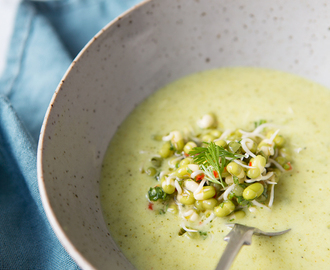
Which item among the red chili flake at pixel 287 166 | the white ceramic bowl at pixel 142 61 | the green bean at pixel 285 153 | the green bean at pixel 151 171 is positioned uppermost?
the white ceramic bowl at pixel 142 61

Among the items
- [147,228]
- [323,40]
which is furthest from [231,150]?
[323,40]

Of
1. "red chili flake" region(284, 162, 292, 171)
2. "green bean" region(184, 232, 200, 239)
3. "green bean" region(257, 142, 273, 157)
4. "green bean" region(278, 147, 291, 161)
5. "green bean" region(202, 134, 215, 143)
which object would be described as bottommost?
"red chili flake" region(284, 162, 292, 171)

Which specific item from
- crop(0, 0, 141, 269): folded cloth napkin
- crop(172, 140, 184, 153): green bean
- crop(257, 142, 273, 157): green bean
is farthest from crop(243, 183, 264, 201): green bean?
crop(0, 0, 141, 269): folded cloth napkin

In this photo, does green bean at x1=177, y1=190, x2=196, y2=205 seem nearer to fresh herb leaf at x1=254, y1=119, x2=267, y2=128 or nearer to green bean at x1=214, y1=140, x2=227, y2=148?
green bean at x1=214, y1=140, x2=227, y2=148

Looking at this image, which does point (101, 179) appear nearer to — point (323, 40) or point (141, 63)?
point (141, 63)

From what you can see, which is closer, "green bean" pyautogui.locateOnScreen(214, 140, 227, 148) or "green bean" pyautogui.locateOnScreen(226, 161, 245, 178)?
"green bean" pyautogui.locateOnScreen(226, 161, 245, 178)

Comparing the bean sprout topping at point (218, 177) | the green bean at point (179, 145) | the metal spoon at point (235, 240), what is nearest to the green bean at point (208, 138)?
the bean sprout topping at point (218, 177)

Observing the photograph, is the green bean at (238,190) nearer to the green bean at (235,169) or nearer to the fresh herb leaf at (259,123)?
the green bean at (235,169)
